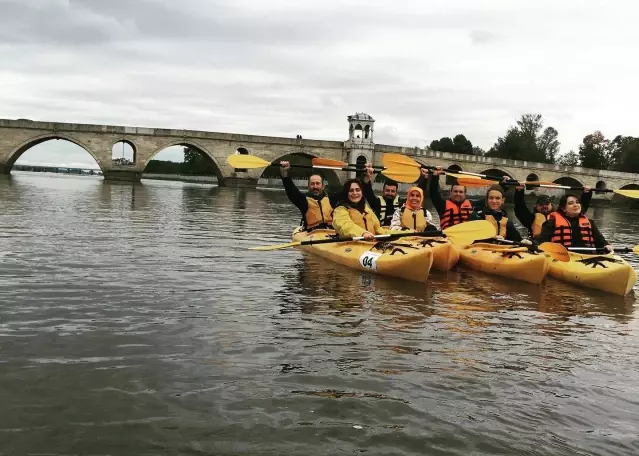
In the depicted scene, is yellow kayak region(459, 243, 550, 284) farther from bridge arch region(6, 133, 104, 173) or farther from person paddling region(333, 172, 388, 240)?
bridge arch region(6, 133, 104, 173)

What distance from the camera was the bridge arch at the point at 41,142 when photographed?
49.0 metres

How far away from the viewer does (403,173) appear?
12422 millimetres

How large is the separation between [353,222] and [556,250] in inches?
134

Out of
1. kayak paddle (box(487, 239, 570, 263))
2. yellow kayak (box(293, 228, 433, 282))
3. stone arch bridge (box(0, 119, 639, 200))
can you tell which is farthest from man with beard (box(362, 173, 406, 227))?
stone arch bridge (box(0, 119, 639, 200))

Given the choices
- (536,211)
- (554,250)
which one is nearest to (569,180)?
(536,211)

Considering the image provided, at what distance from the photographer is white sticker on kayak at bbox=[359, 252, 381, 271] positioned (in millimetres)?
9234

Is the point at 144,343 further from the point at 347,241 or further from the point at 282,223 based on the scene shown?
the point at 282,223

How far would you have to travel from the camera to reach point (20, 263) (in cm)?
840

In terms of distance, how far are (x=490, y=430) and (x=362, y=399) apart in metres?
0.89

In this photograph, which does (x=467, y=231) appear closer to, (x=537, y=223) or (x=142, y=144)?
(x=537, y=223)

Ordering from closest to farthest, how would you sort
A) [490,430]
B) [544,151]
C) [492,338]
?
1. [490,430]
2. [492,338]
3. [544,151]

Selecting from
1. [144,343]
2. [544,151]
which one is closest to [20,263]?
[144,343]

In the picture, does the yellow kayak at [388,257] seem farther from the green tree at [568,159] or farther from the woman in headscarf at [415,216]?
the green tree at [568,159]

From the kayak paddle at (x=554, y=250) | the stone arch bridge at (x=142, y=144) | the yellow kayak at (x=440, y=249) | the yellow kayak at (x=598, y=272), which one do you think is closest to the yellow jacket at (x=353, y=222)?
the yellow kayak at (x=440, y=249)
